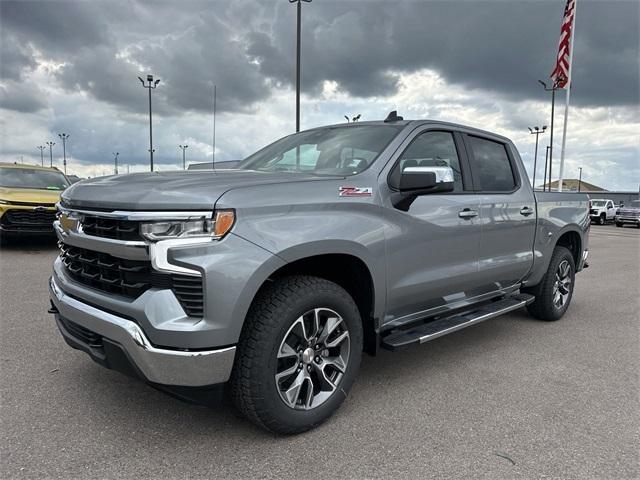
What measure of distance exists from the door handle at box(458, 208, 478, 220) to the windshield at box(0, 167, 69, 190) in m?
9.02

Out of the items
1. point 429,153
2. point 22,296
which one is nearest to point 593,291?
point 429,153

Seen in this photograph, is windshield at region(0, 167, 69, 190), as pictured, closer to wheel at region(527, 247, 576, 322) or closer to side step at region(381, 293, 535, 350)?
side step at region(381, 293, 535, 350)

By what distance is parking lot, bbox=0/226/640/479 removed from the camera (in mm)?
2469

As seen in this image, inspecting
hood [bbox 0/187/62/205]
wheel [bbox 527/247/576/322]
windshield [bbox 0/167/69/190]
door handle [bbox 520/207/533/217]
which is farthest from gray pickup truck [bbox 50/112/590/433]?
windshield [bbox 0/167/69/190]

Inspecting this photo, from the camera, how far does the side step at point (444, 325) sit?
322 cm

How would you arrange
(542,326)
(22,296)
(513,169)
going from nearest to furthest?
(513,169)
(542,326)
(22,296)

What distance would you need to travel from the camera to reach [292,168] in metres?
3.65

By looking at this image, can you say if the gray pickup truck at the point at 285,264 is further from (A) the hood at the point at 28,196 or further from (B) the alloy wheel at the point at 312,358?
(A) the hood at the point at 28,196

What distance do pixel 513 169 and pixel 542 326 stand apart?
68.0 inches

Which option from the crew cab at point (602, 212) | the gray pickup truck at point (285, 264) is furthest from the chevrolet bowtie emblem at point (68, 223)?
the crew cab at point (602, 212)

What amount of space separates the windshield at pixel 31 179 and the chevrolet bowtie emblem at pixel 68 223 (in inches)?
312

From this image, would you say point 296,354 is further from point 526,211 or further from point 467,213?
point 526,211

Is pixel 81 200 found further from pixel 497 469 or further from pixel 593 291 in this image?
pixel 593 291

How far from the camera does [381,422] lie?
293 centimetres
